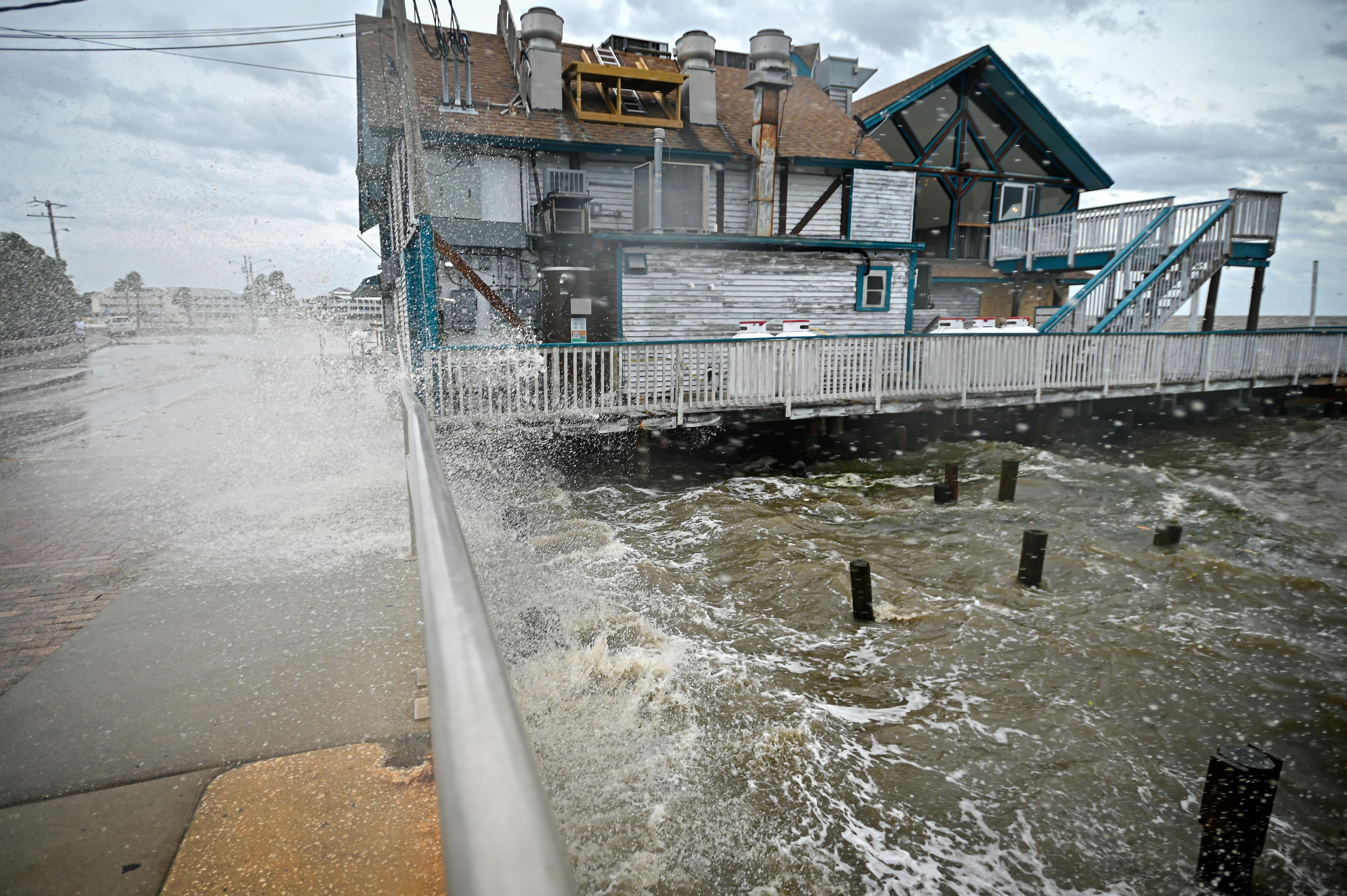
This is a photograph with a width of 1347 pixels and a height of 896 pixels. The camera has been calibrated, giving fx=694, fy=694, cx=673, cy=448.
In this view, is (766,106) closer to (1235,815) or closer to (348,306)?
(1235,815)

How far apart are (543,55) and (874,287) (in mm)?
10686

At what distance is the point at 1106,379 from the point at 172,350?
4863 centimetres

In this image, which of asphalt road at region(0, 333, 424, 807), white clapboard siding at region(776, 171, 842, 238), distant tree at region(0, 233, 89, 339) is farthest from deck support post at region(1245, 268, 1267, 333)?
distant tree at region(0, 233, 89, 339)

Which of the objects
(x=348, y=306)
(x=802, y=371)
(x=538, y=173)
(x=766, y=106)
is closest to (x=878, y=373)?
(x=802, y=371)

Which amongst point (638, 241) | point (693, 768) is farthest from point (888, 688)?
point (638, 241)

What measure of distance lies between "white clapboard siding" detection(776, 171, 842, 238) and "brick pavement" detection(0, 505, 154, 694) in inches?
717

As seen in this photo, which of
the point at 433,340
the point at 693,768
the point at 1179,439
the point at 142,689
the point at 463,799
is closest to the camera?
the point at 463,799

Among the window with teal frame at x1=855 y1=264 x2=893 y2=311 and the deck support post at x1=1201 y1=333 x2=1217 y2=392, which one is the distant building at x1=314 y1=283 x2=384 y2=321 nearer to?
the window with teal frame at x1=855 y1=264 x2=893 y2=311

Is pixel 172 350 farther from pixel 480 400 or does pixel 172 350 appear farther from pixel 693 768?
pixel 693 768

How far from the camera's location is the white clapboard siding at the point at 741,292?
1661 centimetres

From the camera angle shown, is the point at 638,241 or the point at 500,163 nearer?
the point at 638,241

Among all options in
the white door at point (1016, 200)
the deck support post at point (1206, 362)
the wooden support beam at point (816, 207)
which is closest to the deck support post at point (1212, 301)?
the deck support post at point (1206, 362)

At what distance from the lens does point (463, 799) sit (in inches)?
29.7

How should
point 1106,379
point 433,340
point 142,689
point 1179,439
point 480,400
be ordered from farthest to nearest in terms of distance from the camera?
1. point 1179,439
2. point 1106,379
3. point 433,340
4. point 480,400
5. point 142,689
